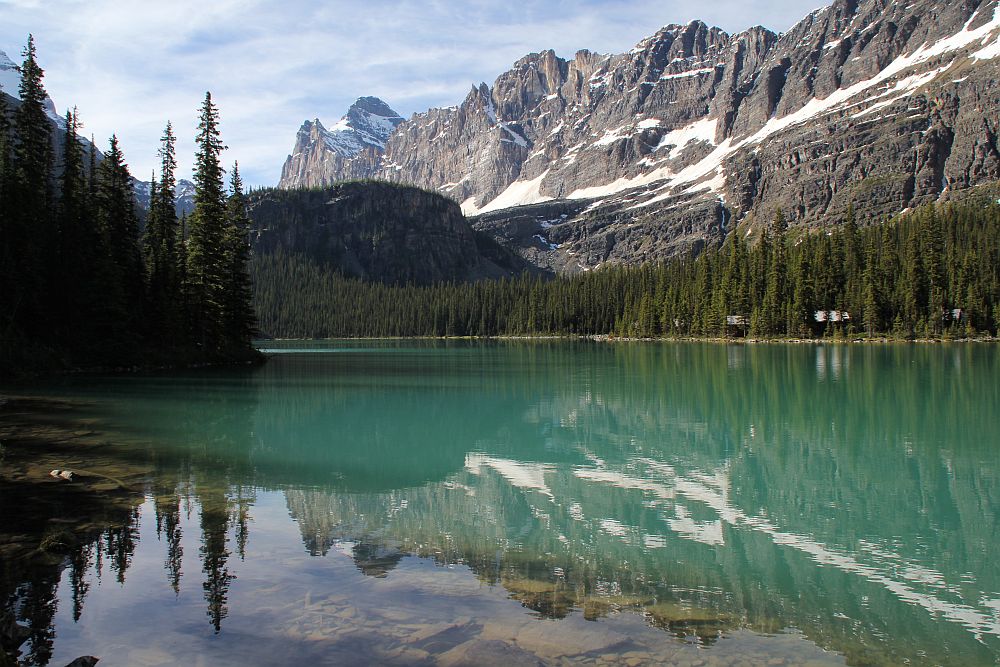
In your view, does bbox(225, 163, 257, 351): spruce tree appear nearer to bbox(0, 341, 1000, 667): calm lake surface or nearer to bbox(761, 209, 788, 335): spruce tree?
bbox(0, 341, 1000, 667): calm lake surface

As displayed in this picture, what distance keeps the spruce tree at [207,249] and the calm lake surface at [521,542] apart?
30617mm

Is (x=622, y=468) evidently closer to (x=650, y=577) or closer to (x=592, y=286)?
(x=650, y=577)

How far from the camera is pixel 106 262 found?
156 feet

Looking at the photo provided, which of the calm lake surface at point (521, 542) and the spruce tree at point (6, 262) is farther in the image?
the spruce tree at point (6, 262)

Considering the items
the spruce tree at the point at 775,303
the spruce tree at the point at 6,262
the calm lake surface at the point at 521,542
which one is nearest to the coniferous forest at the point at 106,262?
the spruce tree at the point at 6,262

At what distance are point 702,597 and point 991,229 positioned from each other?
134 meters

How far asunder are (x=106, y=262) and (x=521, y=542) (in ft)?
147

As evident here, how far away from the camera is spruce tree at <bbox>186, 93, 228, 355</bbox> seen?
5806 cm

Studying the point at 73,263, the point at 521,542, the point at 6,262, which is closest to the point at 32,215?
the point at 73,263

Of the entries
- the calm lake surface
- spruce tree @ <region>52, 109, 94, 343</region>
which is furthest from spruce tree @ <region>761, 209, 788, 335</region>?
spruce tree @ <region>52, 109, 94, 343</region>

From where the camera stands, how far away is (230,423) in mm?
27188

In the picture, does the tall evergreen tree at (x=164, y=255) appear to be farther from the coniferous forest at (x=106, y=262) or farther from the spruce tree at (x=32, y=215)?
the spruce tree at (x=32, y=215)

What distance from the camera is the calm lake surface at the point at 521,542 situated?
8.64 meters

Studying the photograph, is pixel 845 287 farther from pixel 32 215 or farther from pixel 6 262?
pixel 6 262
